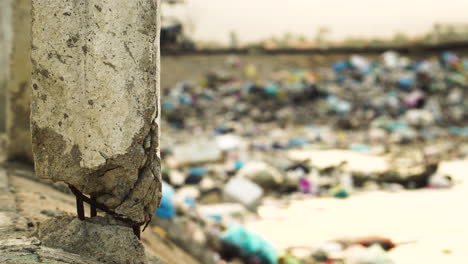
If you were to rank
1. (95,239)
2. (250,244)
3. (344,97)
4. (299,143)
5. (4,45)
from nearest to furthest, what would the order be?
(95,239) → (250,244) → (4,45) → (299,143) → (344,97)

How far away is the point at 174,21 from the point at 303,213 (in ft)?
22.3

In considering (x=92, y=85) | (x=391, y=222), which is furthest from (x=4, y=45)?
(x=391, y=222)

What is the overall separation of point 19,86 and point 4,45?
789 millimetres

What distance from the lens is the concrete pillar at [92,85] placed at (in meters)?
1.31

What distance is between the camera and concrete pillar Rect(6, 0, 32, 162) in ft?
9.66

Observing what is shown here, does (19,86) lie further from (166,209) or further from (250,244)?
(250,244)

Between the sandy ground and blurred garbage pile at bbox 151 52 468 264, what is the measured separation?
14 cm

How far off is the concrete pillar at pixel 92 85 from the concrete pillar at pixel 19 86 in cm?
175

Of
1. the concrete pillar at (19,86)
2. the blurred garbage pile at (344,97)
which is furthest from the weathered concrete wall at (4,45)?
the blurred garbage pile at (344,97)

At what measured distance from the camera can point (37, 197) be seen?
6.90 feet

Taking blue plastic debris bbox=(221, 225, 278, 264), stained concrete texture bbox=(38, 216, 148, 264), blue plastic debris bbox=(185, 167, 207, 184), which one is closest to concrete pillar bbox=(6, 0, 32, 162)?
blue plastic debris bbox=(221, 225, 278, 264)

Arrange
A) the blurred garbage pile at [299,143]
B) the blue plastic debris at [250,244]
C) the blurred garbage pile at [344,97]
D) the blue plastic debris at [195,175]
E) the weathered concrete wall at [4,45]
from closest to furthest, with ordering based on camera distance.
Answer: the blue plastic debris at [250,244] → the blurred garbage pile at [299,143] → the weathered concrete wall at [4,45] → the blue plastic debris at [195,175] → the blurred garbage pile at [344,97]

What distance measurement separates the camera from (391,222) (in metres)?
3.48

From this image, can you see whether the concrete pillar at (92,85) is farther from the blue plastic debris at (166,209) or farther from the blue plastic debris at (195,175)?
the blue plastic debris at (195,175)
